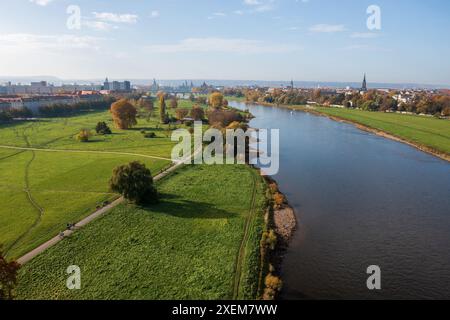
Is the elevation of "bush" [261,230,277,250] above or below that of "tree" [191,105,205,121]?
below

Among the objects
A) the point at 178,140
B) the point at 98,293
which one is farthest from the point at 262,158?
the point at 98,293

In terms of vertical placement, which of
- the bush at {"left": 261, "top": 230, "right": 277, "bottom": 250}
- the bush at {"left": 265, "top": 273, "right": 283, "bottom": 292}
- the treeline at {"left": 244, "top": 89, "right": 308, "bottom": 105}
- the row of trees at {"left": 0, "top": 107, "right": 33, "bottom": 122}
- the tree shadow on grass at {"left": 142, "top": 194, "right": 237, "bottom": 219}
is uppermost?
the treeline at {"left": 244, "top": 89, "right": 308, "bottom": 105}

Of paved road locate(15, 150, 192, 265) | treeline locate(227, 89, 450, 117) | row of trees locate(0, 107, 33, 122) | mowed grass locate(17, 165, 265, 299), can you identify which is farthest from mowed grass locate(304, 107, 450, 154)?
row of trees locate(0, 107, 33, 122)

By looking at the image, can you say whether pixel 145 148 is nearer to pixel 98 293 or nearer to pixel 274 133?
pixel 274 133

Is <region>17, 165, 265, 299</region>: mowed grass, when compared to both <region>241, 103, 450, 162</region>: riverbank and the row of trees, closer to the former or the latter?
<region>241, 103, 450, 162</region>: riverbank

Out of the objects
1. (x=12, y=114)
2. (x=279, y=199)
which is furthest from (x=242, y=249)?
(x=12, y=114)

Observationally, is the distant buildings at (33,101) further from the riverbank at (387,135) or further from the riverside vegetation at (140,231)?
the riverbank at (387,135)

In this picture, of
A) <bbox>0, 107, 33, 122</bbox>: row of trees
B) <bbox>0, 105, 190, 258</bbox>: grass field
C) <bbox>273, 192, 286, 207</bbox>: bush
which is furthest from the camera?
<bbox>0, 107, 33, 122</bbox>: row of trees
